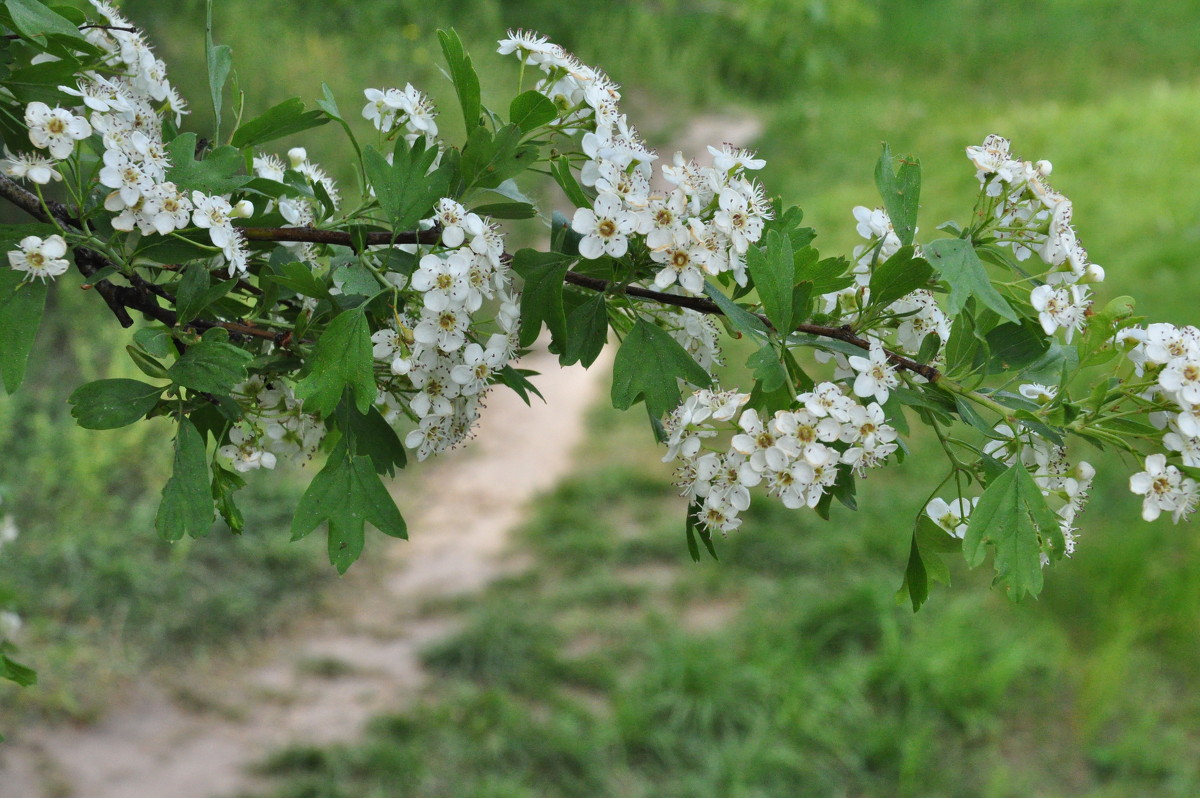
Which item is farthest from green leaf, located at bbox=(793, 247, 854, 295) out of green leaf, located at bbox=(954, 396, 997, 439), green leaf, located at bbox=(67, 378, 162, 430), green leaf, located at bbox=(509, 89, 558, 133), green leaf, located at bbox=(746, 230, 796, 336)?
green leaf, located at bbox=(67, 378, 162, 430)

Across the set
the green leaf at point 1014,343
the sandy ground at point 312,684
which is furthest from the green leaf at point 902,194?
the sandy ground at point 312,684

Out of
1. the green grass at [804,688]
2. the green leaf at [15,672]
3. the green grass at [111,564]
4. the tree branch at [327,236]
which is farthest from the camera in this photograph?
the green grass at [111,564]

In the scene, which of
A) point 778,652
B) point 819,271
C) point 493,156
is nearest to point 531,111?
point 493,156

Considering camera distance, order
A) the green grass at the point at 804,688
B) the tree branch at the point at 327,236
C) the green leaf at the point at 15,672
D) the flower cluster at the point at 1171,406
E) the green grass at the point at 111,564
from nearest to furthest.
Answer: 1. the flower cluster at the point at 1171,406
2. the tree branch at the point at 327,236
3. the green leaf at the point at 15,672
4. the green grass at the point at 804,688
5. the green grass at the point at 111,564

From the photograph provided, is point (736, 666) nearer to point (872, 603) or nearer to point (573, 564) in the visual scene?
point (872, 603)

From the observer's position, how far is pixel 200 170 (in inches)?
36.2

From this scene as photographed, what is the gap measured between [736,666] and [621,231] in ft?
9.24

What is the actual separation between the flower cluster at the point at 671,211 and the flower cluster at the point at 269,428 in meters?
0.32

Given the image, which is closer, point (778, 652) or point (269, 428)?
point (269, 428)

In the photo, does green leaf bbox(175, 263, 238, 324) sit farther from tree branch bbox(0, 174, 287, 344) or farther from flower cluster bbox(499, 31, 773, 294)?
flower cluster bbox(499, 31, 773, 294)

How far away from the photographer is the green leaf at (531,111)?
898 mm

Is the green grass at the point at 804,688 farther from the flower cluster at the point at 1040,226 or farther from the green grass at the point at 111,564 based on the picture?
the flower cluster at the point at 1040,226

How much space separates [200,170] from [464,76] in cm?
24

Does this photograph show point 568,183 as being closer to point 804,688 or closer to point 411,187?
point 411,187
